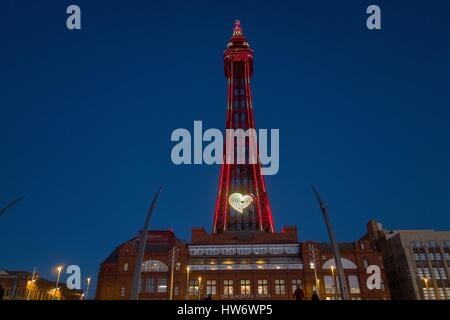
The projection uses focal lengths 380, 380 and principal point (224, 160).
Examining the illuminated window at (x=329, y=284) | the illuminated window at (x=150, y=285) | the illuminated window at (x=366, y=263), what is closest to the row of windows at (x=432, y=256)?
the illuminated window at (x=366, y=263)

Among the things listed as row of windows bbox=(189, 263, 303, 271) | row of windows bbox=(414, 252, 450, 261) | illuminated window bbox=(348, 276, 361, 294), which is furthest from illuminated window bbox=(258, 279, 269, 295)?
row of windows bbox=(414, 252, 450, 261)

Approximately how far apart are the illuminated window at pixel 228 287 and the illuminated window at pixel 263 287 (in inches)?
208

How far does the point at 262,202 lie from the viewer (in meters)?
84.8

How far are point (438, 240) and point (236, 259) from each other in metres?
45.0

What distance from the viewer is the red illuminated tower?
84000 millimetres

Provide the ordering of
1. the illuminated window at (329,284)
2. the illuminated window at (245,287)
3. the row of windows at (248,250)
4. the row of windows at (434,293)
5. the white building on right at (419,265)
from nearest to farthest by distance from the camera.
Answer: the illuminated window at (329,284) → the illuminated window at (245,287) → the row of windows at (248,250) → the row of windows at (434,293) → the white building on right at (419,265)

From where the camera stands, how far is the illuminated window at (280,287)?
233ft

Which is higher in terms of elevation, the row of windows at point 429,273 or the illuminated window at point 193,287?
the row of windows at point 429,273

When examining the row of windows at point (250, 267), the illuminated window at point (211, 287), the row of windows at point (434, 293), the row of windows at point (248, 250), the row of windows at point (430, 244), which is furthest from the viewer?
the row of windows at point (430, 244)

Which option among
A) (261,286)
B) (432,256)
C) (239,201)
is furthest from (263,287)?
(432,256)

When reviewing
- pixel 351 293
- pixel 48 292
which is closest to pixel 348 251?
pixel 351 293

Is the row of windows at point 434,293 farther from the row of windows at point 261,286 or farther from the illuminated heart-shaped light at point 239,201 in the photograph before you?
the illuminated heart-shaped light at point 239,201

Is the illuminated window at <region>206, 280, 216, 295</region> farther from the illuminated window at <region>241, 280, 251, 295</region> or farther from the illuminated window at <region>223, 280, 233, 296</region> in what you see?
the illuminated window at <region>241, 280, 251, 295</region>
